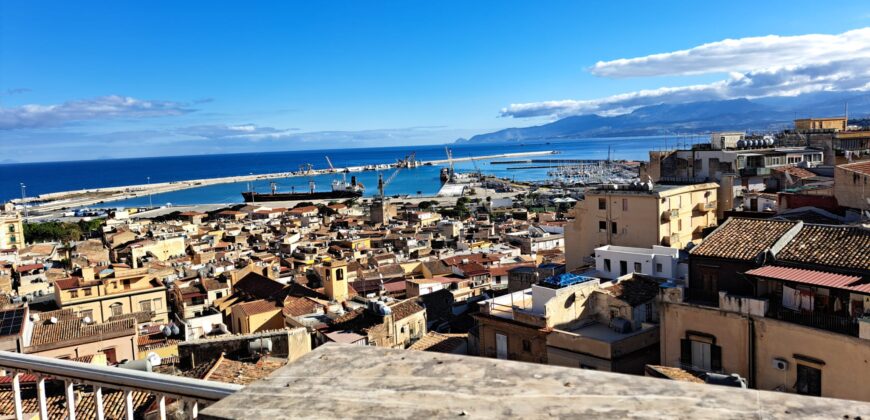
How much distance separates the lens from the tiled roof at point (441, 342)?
14.9 metres

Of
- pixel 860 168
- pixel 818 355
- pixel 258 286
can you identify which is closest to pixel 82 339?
pixel 258 286

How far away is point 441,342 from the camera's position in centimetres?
1531

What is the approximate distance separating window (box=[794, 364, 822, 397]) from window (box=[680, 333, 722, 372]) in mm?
1238

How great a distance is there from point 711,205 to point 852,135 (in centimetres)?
2191

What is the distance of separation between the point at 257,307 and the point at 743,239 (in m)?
14.2

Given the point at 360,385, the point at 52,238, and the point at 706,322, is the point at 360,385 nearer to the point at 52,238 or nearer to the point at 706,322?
the point at 706,322

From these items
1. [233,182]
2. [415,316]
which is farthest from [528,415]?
[233,182]

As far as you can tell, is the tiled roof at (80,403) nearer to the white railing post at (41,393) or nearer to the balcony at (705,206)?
the white railing post at (41,393)

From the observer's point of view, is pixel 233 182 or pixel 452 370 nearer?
pixel 452 370

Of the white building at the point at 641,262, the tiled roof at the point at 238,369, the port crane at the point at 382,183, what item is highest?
the white building at the point at 641,262

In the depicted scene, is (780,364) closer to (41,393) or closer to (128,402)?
(128,402)

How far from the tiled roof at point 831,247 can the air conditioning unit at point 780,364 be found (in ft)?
5.38

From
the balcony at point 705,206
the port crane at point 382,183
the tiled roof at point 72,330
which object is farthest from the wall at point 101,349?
the port crane at point 382,183

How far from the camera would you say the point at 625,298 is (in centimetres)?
1313
